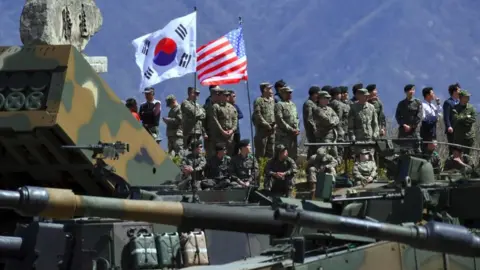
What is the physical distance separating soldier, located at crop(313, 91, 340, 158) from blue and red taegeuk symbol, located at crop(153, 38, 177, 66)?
3.04m

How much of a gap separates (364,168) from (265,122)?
1939 mm

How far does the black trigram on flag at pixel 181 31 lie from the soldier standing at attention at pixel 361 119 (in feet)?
13.3

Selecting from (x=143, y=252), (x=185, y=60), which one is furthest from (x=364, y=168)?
(x=143, y=252)

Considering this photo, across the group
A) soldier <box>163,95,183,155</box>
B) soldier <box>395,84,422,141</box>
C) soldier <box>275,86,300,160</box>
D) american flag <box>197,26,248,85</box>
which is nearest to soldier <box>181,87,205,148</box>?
soldier <box>163,95,183,155</box>

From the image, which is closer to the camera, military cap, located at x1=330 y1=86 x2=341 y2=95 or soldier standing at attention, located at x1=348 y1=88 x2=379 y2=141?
soldier standing at attention, located at x1=348 y1=88 x2=379 y2=141

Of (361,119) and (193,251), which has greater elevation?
(361,119)

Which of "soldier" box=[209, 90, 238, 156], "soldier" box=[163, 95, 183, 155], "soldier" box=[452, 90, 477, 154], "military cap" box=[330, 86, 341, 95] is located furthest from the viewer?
"military cap" box=[330, 86, 341, 95]

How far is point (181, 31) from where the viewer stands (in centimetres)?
1722

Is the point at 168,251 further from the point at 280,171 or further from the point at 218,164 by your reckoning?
the point at 280,171

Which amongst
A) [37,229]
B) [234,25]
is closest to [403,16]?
[234,25]

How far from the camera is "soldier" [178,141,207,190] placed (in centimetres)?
1472

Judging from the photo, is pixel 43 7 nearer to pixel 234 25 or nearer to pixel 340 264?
pixel 340 264

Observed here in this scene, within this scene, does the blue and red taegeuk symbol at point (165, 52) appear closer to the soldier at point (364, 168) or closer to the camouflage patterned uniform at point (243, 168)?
the camouflage patterned uniform at point (243, 168)

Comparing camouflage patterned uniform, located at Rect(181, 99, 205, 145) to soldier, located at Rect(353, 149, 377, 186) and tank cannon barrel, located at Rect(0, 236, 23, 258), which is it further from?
tank cannon barrel, located at Rect(0, 236, 23, 258)
